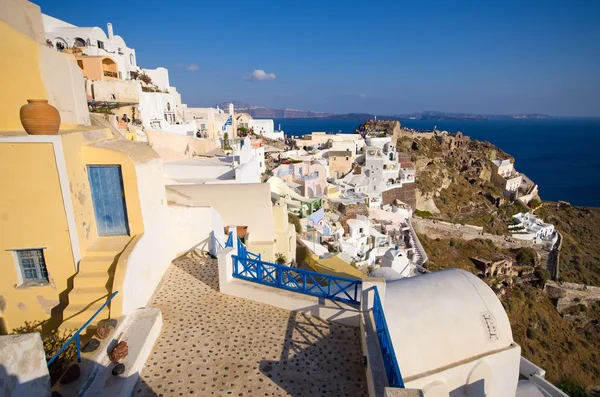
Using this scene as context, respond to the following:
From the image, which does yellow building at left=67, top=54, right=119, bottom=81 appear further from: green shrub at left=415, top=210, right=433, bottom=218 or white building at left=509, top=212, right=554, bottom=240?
white building at left=509, top=212, right=554, bottom=240

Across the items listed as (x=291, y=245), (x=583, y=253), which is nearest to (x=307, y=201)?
(x=291, y=245)

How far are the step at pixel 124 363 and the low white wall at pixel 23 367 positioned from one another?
0.56 m

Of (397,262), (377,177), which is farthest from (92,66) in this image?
(377,177)

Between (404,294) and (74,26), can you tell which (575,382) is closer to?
(404,294)

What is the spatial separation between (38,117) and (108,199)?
1903 mm

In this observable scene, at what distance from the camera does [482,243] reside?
3531 centimetres

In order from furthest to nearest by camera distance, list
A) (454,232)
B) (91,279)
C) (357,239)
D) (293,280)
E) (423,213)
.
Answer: (423,213), (454,232), (357,239), (293,280), (91,279)

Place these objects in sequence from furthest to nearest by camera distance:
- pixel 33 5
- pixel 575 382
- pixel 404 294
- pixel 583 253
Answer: pixel 583 253 < pixel 575 382 < pixel 33 5 < pixel 404 294

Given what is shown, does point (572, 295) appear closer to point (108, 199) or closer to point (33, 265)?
point (108, 199)

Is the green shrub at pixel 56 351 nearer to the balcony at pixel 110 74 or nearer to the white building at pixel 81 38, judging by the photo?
the balcony at pixel 110 74

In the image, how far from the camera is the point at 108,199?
6.48m

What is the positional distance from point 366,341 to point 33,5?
9561 millimetres

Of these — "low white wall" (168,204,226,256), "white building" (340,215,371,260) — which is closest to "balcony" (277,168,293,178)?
"white building" (340,215,371,260)

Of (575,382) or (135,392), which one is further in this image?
(575,382)
